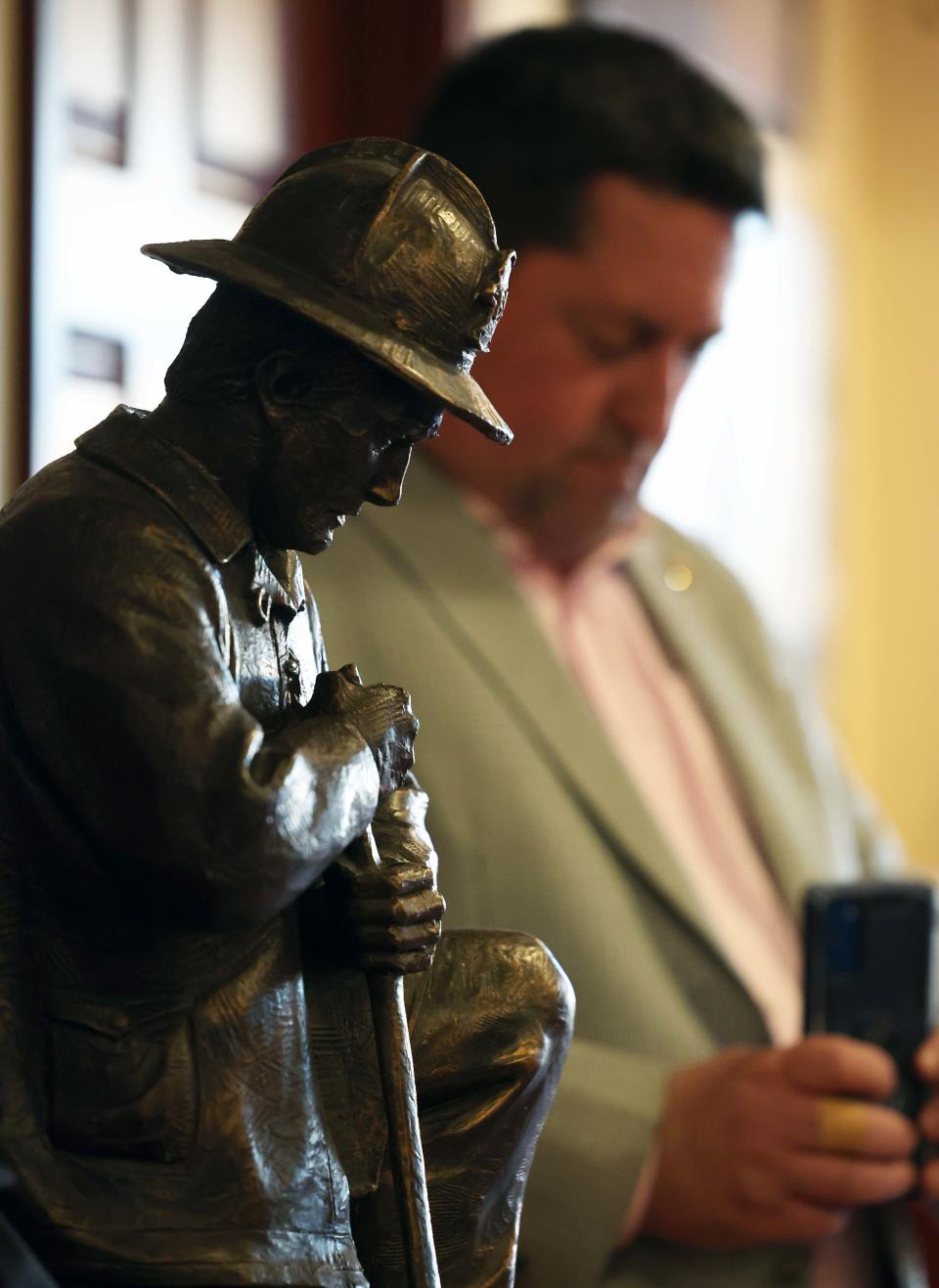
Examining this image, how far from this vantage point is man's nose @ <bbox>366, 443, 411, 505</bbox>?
620 mm

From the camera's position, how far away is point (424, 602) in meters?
1.36

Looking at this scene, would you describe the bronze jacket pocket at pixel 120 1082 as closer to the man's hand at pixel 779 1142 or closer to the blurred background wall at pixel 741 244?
the man's hand at pixel 779 1142

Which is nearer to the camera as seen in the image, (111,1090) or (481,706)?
(111,1090)

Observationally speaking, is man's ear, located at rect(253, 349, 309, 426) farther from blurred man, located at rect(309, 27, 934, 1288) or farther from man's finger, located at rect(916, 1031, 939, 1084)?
man's finger, located at rect(916, 1031, 939, 1084)

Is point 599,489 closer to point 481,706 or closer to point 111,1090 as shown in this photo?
point 481,706

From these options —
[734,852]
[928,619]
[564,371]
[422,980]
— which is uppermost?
[564,371]

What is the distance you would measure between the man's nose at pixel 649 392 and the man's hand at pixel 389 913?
749 mm

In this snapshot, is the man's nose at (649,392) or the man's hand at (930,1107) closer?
the man's hand at (930,1107)

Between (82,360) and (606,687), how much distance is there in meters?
0.45

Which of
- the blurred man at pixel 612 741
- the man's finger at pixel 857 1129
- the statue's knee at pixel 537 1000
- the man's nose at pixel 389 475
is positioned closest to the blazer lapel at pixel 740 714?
the blurred man at pixel 612 741

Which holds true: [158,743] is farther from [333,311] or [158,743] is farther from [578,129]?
[578,129]

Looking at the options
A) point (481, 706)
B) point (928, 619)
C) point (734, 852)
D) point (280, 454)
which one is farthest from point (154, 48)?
point (928, 619)

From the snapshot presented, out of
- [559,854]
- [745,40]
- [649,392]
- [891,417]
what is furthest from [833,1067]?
[891,417]

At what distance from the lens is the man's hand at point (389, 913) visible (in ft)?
2.06
